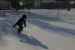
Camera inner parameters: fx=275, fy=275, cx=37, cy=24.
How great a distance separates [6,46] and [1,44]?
0.50 metres

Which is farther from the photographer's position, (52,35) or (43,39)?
(52,35)

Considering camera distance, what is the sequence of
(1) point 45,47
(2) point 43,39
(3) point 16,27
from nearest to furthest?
1. (1) point 45,47
2. (2) point 43,39
3. (3) point 16,27

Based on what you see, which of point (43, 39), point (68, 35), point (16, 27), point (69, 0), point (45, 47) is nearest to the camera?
point (45, 47)

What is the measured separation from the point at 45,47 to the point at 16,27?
5.35 metres

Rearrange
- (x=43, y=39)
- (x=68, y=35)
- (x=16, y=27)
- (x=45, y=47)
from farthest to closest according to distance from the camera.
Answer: (x=16, y=27) → (x=68, y=35) → (x=43, y=39) → (x=45, y=47)

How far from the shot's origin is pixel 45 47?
47.2 feet

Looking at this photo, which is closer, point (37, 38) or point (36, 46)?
point (36, 46)

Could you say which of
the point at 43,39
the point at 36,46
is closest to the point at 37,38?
the point at 43,39

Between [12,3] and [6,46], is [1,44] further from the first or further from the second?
[12,3]

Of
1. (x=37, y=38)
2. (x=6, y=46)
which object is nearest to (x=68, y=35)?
(x=37, y=38)

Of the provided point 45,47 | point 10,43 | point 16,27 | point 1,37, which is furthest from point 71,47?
point 16,27

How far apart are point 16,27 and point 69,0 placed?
16.3 metres

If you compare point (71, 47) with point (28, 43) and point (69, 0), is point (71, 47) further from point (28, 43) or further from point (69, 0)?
point (69, 0)

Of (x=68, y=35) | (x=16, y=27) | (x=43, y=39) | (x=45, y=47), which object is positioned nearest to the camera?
(x=45, y=47)
